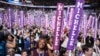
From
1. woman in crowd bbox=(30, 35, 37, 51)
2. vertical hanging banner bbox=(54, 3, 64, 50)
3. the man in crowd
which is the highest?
vertical hanging banner bbox=(54, 3, 64, 50)

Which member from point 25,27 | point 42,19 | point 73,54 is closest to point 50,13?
point 42,19

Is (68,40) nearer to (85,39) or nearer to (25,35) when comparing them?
(85,39)

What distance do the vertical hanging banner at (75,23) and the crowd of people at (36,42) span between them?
3 centimetres

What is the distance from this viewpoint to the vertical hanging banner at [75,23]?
1.78 metres

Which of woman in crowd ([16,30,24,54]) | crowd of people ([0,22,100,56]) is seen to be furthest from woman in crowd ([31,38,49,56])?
woman in crowd ([16,30,24,54])

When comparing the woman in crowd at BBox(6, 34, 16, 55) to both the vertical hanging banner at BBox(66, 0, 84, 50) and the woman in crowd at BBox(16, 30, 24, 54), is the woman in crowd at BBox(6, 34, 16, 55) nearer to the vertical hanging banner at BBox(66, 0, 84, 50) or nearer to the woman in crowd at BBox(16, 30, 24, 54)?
the woman in crowd at BBox(16, 30, 24, 54)

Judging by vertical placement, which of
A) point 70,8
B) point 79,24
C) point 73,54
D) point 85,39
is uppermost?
point 70,8

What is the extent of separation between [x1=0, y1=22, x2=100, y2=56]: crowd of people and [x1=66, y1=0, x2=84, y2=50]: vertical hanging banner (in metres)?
0.03

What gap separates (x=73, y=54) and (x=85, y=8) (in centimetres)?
36

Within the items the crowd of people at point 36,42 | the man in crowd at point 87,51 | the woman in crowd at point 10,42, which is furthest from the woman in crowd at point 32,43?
the man in crowd at point 87,51

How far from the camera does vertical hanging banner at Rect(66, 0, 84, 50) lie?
178 cm

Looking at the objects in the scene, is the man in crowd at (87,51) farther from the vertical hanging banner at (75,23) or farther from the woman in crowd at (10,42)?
the woman in crowd at (10,42)

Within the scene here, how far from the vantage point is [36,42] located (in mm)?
1852

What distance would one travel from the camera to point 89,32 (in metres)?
1.83
